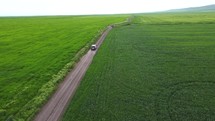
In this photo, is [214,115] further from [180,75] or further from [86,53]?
[86,53]

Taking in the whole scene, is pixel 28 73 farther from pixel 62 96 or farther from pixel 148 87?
pixel 148 87

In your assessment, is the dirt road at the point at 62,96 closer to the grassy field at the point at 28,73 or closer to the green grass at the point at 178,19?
the grassy field at the point at 28,73

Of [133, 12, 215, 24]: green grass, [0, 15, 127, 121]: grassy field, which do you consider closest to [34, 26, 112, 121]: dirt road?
[0, 15, 127, 121]: grassy field

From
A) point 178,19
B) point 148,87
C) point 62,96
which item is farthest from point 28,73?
A: point 178,19

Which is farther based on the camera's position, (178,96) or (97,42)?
(97,42)

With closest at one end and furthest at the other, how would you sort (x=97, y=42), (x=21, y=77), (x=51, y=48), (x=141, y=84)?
(x=141, y=84) < (x=21, y=77) < (x=51, y=48) < (x=97, y=42)

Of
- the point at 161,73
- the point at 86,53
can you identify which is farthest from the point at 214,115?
the point at 86,53

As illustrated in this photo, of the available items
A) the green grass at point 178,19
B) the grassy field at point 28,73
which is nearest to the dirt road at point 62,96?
the grassy field at point 28,73
